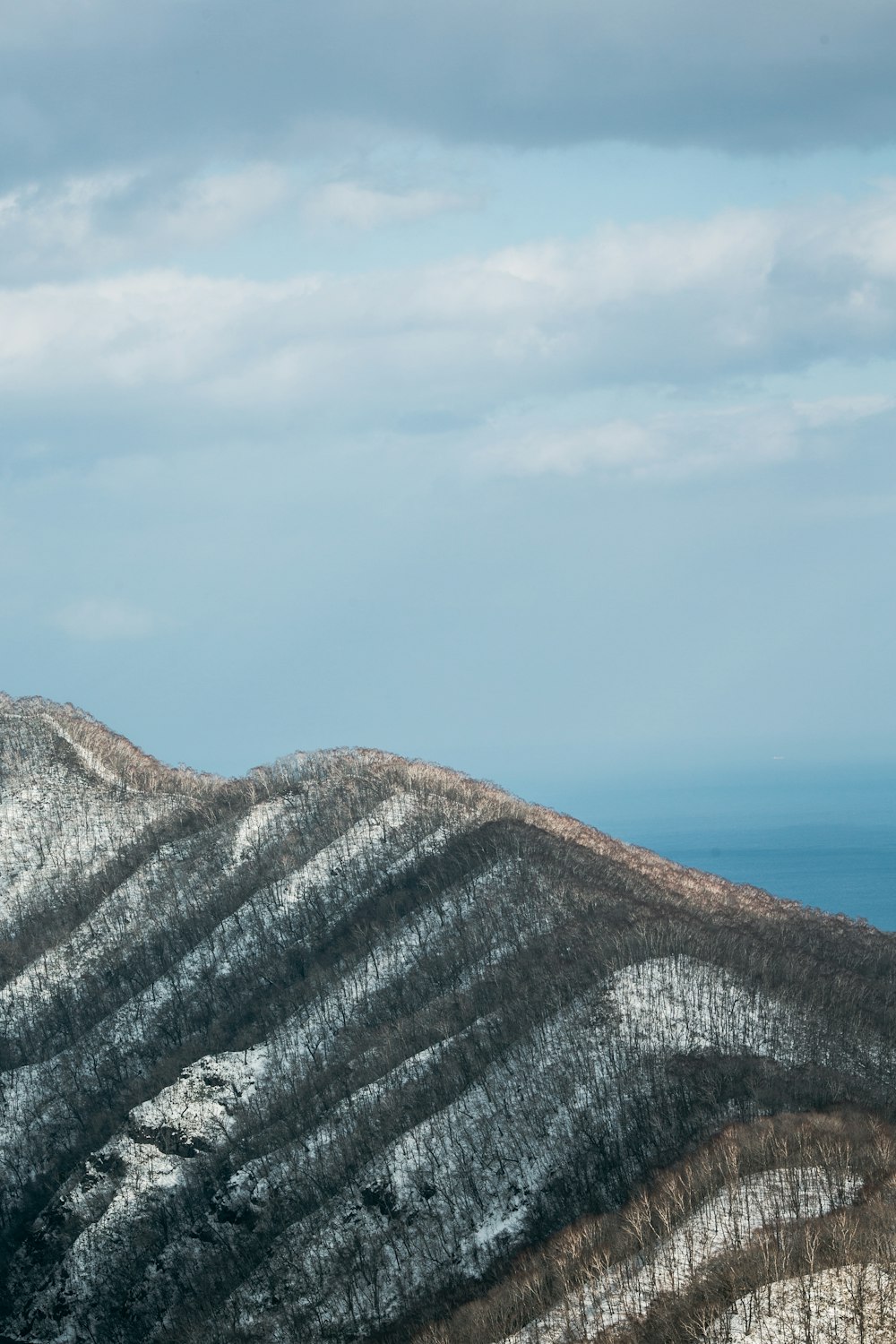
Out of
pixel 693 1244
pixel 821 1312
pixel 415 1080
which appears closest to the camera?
pixel 821 1312

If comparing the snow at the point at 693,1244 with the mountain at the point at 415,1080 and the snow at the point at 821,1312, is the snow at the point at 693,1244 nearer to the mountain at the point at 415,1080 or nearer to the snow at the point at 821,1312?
the mountain at the point at 415,1080

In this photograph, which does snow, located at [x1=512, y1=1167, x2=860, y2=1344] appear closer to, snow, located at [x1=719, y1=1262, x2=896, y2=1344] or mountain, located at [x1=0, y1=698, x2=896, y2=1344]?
mountain, located at [x1=0, y1=698, x2=896, y2=1344]

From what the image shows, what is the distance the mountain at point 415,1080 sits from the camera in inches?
3381

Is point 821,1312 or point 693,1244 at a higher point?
point 693,1244

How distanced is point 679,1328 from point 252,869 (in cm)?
9582

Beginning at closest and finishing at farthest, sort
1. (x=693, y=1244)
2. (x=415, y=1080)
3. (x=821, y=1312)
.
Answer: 1. (x=821, y=1312)
2. (x=693, y=1244)
3. (x=415, y=1080)

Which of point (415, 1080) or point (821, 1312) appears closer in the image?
point (821, 1312)

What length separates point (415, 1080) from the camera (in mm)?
117250

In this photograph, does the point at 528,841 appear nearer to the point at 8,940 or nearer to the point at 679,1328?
the point at 8,940

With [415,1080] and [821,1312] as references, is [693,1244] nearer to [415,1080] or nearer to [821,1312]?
[821,1312]

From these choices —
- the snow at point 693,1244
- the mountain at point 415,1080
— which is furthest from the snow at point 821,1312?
the snow at point 693,1244

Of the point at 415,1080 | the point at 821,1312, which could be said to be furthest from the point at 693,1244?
the point at 415,1080

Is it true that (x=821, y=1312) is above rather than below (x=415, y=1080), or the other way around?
below

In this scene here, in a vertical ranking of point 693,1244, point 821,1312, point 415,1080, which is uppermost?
point 415,1080
